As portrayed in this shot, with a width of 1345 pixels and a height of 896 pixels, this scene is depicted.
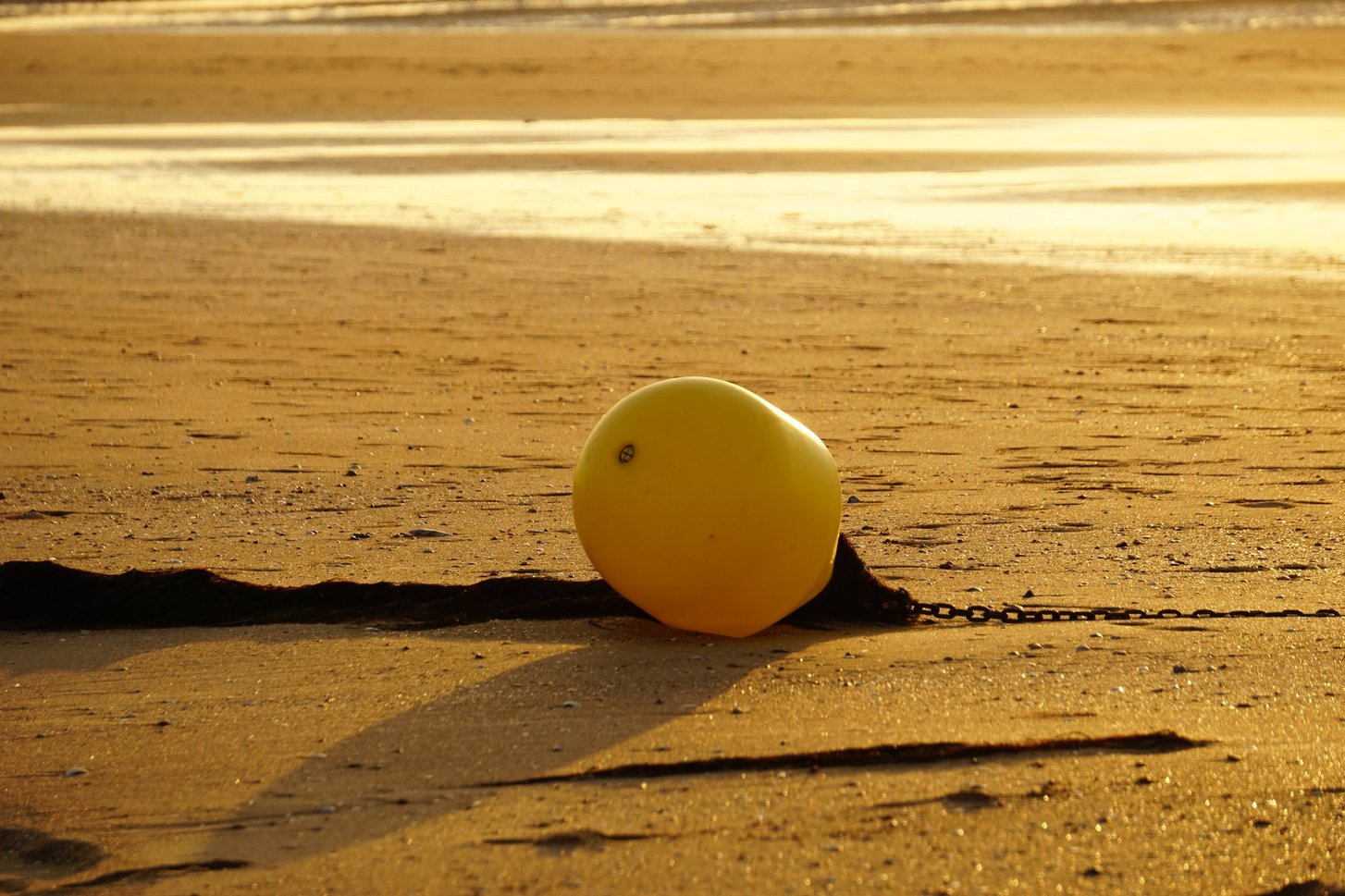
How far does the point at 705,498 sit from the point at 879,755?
31.5 inches

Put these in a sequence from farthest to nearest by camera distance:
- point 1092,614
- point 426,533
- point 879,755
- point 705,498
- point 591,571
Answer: point 426,533 → point 591,571 → point 1092,614 → point 705,498 → point 879,755

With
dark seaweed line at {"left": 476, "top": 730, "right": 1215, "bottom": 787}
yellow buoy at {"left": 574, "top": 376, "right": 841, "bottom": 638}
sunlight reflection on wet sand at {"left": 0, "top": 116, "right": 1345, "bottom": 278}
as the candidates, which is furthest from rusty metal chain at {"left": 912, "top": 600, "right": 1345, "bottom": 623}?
sunlight reflection on wet sand at {"left": 0, "top": 116, "right": 1345, "bottom": 278}

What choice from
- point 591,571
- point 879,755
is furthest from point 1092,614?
point 591,571

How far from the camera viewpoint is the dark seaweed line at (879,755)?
4117mm

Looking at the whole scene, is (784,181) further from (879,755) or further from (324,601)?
(879,755)

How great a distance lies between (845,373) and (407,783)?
5.67m

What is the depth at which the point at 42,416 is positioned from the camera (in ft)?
27.3

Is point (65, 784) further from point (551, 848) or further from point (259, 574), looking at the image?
point (259, 574)

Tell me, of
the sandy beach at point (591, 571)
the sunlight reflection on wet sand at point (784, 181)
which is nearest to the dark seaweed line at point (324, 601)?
the sandy beach at point (591, 571)

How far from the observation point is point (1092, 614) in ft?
17.3

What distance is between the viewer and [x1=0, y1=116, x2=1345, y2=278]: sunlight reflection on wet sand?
14.9 meters

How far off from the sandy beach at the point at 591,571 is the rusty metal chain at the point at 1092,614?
0.08m

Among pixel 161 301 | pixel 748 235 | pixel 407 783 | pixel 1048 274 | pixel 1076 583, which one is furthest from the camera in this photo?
pixel 748 235

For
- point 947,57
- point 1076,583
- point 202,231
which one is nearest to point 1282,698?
point 1076,583
